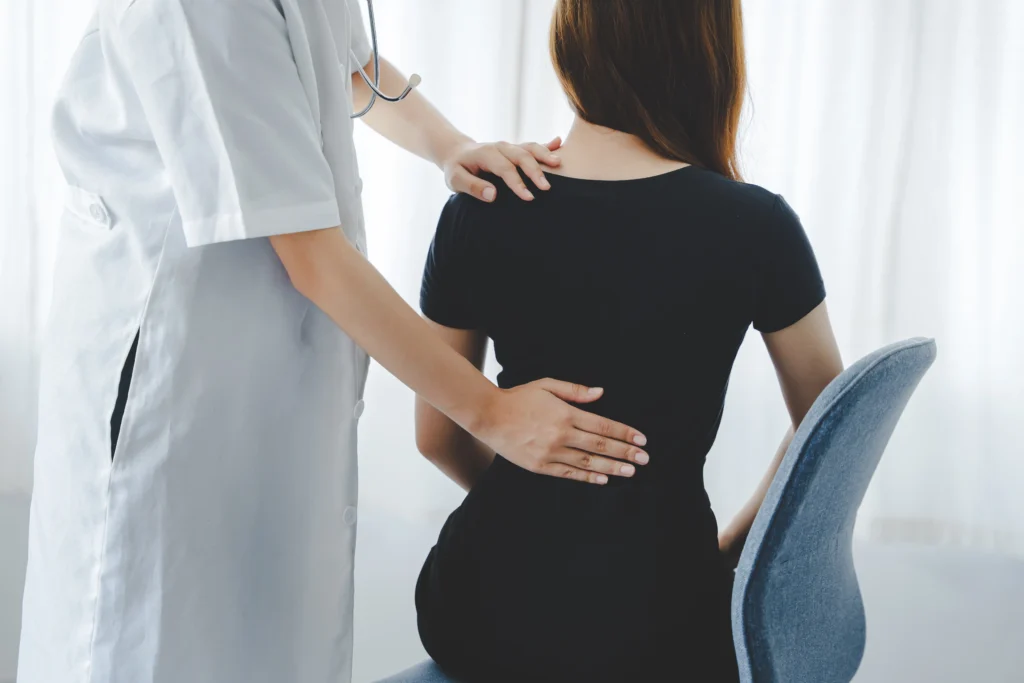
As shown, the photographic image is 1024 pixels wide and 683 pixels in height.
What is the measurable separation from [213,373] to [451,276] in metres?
0.27

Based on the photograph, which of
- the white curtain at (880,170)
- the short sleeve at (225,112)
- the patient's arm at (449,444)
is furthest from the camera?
the white curtain at (880,170)

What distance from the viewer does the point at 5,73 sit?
1661 millimetres

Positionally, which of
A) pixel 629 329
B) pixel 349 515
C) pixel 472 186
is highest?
pixel 472 186

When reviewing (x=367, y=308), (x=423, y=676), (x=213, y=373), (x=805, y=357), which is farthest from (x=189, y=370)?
(x=805, y=357)

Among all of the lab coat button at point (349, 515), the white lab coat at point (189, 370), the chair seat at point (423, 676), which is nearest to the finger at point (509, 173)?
the white lab coat at point (189, 370)

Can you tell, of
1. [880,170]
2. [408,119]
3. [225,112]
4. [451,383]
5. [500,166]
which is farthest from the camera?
[880,170]

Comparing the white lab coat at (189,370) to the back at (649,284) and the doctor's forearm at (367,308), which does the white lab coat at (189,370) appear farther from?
the back at (649,284)

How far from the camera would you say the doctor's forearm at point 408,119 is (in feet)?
3.47

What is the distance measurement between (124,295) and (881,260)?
1.41 meters

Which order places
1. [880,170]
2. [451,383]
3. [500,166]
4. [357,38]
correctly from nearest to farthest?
[451,383] < [500,166] < [357,38] < [880,170]

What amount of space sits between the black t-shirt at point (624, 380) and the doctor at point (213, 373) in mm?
27

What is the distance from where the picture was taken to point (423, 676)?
33.7 inches

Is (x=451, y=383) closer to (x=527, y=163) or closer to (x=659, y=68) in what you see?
(x=527, y=163)

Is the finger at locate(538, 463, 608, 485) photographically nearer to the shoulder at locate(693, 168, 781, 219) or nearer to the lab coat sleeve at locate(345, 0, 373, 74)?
the shoulder at locate(693, 168, 781, 219)
